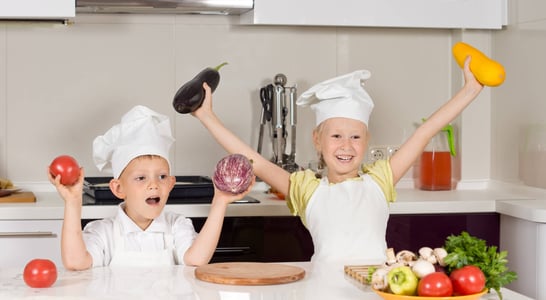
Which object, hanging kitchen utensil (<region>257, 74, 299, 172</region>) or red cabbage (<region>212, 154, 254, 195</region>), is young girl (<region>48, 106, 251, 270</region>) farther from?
hanging kitchen utensil (<region>257, 74, 299, 172</region>)

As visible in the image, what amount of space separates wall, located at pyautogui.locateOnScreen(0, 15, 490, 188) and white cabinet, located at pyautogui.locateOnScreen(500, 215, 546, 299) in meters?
0.56

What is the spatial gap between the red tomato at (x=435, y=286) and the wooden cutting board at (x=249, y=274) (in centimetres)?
36

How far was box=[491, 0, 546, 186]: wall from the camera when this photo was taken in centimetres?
330

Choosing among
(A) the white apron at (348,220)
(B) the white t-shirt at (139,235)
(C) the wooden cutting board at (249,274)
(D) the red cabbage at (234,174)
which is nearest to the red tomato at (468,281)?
(C) the wooden cutting board at (249,274)

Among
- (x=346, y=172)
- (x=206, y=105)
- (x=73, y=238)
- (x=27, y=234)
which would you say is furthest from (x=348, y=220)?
(x=27, y=234)

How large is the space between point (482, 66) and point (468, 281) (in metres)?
0.88

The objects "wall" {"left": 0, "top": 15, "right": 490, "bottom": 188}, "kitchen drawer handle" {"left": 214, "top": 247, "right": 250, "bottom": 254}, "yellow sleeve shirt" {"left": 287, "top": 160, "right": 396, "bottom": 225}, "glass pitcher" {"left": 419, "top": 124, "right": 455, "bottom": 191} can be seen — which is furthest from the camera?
"glass pitcher" {"left": 419, "top": 124, "right": 455, "bottom": 191}

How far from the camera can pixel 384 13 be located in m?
3.38

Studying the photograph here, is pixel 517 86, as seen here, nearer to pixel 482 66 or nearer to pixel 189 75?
pixel 482 66

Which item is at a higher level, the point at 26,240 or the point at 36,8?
the point at 36,8

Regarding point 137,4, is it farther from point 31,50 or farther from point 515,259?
point 515,259

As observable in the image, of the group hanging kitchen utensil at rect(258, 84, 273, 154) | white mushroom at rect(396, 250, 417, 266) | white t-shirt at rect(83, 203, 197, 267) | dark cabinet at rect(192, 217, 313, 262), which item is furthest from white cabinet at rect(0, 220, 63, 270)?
white mushroom at rect(396, 250, 417, 266)

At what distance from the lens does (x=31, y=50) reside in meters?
3.43

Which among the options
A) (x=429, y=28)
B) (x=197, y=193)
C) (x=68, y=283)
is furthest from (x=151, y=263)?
(x=429, y=28)
